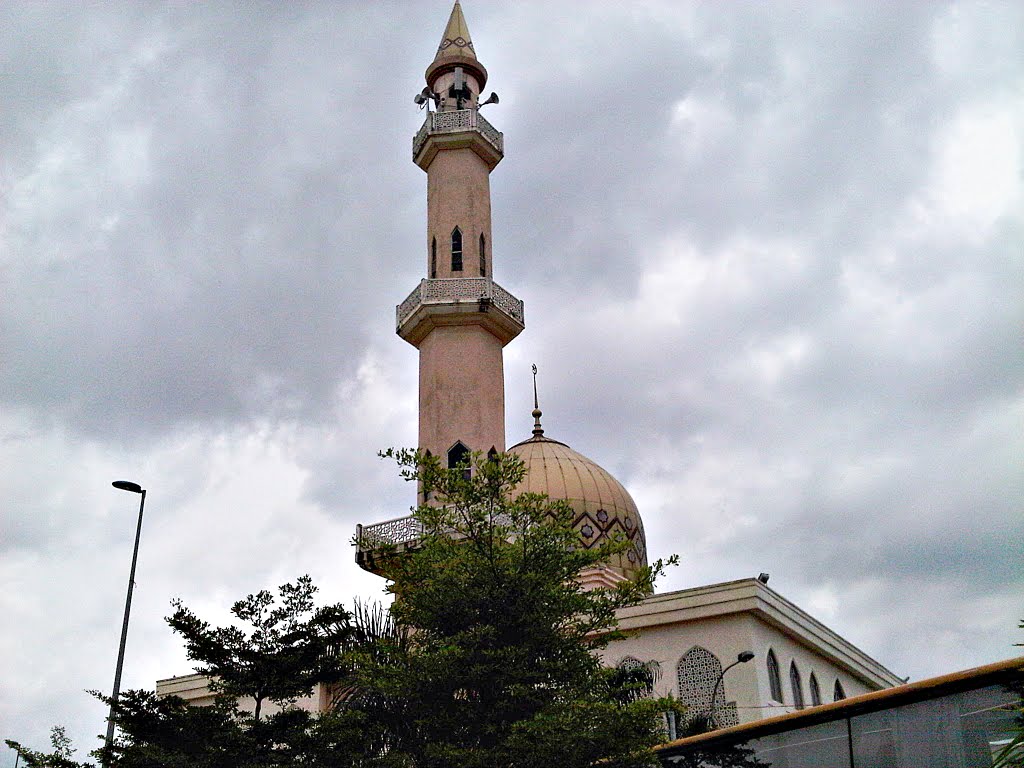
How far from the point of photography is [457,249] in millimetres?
27578

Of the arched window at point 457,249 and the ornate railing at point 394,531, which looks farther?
the arched window at point 457,249

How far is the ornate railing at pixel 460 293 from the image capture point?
26.4 meters

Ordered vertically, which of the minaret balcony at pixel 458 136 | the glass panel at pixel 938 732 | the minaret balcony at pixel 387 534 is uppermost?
the minaret balcony at pixel 458 136

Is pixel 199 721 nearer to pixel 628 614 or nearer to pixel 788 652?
pixel 628 614

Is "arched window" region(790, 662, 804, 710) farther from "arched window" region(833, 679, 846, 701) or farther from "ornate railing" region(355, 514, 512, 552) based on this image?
"ornate railing" region(355, 514, 512, 552)

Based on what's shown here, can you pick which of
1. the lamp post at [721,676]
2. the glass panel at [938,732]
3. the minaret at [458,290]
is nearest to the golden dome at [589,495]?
Answer: the minaret at [458,290]

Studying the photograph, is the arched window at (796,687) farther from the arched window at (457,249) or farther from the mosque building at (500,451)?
the arched window at (457,249)

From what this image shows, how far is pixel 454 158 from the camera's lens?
28.8m

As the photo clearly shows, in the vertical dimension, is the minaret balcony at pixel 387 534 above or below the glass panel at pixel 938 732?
above

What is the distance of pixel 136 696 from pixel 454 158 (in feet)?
55.9

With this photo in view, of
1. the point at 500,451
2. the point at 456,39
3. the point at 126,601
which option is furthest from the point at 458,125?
the point at 126,601

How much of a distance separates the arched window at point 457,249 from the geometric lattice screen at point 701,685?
10402mm

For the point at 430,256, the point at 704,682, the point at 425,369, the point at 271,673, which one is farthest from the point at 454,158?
the point at 271,673

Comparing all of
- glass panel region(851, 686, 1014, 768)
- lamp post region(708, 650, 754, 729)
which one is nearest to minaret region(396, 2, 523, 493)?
lamp post region(708, 650, 754, 729)
